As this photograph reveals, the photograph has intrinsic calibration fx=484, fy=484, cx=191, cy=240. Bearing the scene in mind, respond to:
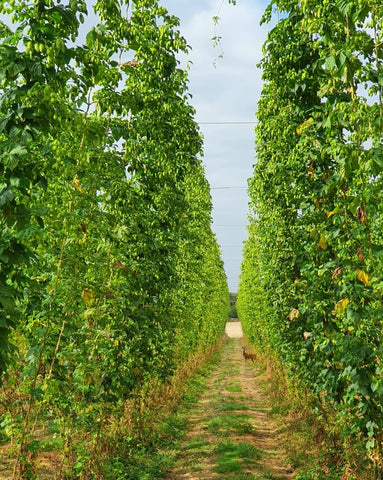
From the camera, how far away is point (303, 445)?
8234 millimetres

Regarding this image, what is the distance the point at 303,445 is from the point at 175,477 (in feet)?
7.67

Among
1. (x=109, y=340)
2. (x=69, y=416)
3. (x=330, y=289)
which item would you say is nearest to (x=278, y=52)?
(x=330, y=289)

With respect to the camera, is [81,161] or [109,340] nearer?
[81,161]

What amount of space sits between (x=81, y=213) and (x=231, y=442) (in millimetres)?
6351

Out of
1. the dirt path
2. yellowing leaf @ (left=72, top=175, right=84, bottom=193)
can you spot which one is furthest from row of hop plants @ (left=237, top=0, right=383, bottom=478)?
yellowing leaf @ (left=72, top=175, right=84, bottom=193)

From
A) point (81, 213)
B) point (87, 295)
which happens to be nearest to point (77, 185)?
point (81, 213)

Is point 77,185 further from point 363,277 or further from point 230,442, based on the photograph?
point 230,442

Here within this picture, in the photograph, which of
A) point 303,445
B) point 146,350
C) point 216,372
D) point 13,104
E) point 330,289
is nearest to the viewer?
point 13,104

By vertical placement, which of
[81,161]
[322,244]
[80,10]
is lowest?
[322,244]

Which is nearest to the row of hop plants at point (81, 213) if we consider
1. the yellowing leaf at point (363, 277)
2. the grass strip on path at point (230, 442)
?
the grass strip on path at point (230, 442)

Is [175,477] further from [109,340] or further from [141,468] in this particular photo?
[109,340]

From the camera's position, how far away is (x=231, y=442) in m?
8.85

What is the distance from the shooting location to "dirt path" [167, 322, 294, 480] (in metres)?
7.42

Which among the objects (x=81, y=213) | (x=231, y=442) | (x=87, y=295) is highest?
(x=81, y=213)
